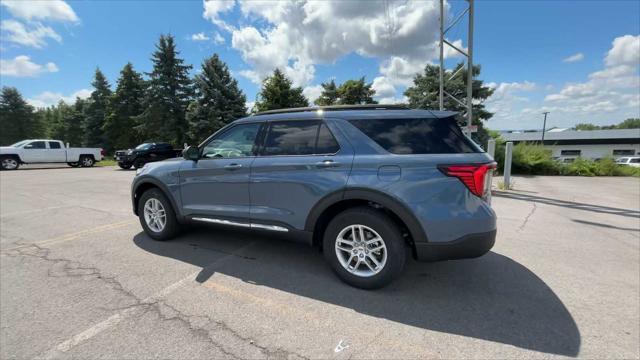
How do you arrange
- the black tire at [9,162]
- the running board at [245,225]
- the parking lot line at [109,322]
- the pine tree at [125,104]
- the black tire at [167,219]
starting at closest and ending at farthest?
the parking lot line at [109,322] → the running board at [245,225] → the black tire at [167,219] → the black tire at [9,162] → the pine tree at [125,104]

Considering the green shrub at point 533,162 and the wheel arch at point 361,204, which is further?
the green shrub at point 533,162

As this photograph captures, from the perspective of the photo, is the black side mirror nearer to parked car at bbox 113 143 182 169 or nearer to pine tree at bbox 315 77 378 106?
parked car at bbox 113 143 182 169

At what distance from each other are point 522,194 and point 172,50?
31760mm

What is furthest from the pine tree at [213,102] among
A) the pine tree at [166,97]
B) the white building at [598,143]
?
the white building at [598,143]

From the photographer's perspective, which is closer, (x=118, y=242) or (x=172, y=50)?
(x=118, y=242)

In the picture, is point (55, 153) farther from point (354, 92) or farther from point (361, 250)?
point (354, 92)

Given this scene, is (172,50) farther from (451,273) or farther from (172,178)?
(451,273)

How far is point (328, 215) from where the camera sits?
130 inches

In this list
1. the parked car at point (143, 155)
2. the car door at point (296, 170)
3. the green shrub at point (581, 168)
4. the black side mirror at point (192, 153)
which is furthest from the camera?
the parked car at point (143, 155)

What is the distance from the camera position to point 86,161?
70.8ft

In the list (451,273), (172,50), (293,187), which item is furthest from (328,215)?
(172,50)

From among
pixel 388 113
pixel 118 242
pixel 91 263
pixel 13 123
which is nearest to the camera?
pixel 388 113

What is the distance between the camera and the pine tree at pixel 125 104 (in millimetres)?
34969

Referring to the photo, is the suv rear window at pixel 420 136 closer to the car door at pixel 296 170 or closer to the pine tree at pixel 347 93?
the car door at pixel 296 170
